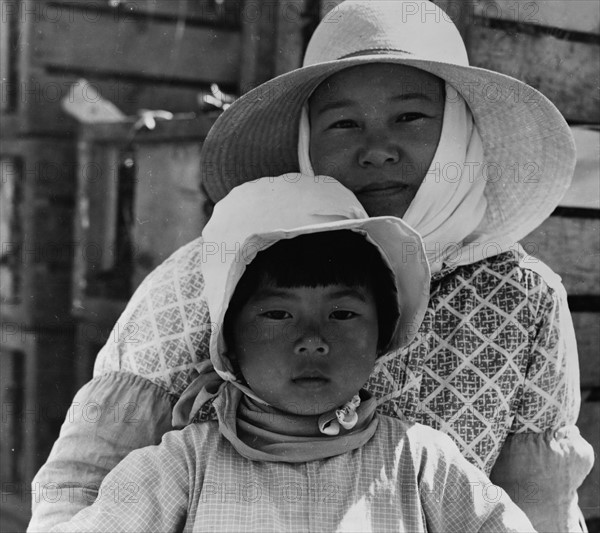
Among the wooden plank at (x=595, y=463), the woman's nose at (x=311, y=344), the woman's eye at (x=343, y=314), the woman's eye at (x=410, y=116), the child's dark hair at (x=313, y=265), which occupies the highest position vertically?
the woman's eye at (x=410, y=116)

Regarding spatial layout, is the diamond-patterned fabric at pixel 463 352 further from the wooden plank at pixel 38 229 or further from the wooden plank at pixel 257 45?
the wooden plank at pixel 38 229

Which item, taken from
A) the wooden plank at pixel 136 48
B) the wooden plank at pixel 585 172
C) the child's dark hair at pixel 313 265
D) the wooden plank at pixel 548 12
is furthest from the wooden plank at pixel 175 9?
the child's dark hair at pixel 313 265

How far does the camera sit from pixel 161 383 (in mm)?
1745

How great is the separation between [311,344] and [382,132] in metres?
0.57

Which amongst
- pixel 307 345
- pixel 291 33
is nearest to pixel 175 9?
pixel 291 33

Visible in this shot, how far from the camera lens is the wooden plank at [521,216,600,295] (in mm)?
2680

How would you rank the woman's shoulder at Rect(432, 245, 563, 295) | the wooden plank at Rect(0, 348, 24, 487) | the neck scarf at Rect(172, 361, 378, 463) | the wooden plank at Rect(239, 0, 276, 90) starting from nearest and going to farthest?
1. the neck scarf at Rect(172, 361, 378, 463)
2. the woman's shoulder at Rect(432, 245, 563, 295)
3. the wooden plank at Rect(239, 0, 276, 90)
4. the wooden plank at Rect(0, 348, 24, 487)

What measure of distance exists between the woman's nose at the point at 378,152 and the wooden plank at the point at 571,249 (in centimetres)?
98

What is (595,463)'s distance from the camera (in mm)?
2789

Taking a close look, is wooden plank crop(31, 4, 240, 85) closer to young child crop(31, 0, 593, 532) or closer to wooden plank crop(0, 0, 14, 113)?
wooden plank crop(0, 0, 14, 113)

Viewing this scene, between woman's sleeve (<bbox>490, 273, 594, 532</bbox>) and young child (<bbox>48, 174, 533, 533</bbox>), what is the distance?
0.29m

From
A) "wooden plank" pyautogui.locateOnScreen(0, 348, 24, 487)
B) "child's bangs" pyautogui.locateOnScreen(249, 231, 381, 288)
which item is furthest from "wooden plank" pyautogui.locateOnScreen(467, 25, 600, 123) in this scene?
"wooden plank" pyautogui.locateOnScreen(0, 348, 24, 487)

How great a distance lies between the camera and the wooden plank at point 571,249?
2.68m

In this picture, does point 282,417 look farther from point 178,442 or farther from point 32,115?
point 32,115
